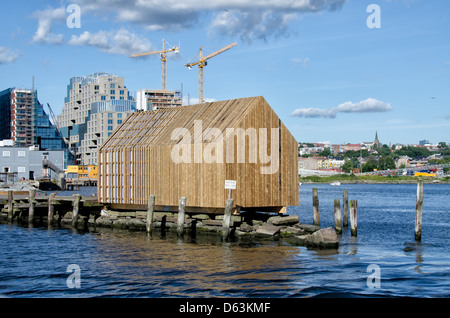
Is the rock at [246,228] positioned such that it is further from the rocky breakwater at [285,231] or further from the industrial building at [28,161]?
the industrial building at [28,161]

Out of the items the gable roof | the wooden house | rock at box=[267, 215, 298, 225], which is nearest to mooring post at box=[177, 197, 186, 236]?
the wooden house

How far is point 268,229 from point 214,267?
8.62 metres

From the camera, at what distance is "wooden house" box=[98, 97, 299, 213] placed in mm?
34000

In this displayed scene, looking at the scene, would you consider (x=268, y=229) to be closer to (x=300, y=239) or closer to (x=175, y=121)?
(x=300, y=239)

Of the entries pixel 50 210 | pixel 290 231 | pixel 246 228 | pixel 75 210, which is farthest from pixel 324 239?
pixel 50 210

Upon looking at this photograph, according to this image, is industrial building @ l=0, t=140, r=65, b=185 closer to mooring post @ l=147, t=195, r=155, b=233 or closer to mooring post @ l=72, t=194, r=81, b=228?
mooring post @ l=72, t=194, r=81, b=228

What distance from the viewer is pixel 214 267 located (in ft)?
80.5

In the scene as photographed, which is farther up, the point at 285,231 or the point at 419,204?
the point at 419,204

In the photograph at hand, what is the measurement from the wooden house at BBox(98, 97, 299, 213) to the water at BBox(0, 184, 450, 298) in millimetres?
3228

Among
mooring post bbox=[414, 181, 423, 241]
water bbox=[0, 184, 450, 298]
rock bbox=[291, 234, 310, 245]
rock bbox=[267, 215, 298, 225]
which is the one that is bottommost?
water bbox=[0, 184, 450, 298]

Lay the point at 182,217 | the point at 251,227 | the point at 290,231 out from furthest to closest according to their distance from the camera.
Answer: the point at 182,217 → the point at 251,227 → the point at 290,231

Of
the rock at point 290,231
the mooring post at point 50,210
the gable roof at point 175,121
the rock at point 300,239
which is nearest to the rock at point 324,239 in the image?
the rock at point 300,239
